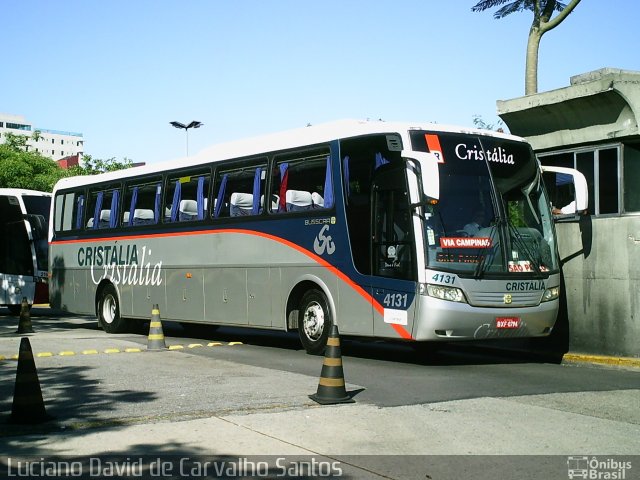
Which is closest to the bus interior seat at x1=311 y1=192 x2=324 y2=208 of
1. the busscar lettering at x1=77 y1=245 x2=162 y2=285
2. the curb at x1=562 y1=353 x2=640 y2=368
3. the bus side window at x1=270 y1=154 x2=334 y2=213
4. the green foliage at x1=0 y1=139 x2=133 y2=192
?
the bus side window at x1=270 y1=154 x2=334 y2=213

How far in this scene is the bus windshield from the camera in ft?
38.3

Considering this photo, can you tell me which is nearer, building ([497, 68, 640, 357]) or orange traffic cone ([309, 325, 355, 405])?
orange traffic cone ([309, 325, 355, 405])

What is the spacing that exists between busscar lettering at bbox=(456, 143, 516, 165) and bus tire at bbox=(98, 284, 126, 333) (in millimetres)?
9637

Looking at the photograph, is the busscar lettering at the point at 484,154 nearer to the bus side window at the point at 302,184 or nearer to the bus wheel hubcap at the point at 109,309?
the bus side window at the point at 302,184

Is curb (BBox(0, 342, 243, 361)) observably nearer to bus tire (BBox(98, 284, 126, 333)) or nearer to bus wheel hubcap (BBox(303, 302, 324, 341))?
bus wheel hubcap (BBox(303, 302, 324, 341))

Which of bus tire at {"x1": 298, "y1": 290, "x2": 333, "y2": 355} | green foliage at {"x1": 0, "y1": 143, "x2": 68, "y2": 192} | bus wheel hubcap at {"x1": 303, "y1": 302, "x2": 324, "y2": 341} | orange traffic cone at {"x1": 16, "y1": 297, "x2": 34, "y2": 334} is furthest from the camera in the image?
green foliage at {"x1": 0, "y1": 143, "x2": 68, "y2": 192}

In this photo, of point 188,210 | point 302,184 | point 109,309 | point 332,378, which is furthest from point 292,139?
point 109,309

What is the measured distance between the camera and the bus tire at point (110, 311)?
18702 millimetres

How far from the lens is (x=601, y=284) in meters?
13.3

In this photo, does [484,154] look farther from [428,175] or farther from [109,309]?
[109,309]

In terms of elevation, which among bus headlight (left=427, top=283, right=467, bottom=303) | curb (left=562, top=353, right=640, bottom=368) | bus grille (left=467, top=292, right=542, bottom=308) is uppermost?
bus headlight (left=427, top=283, right=467, bottom=303)

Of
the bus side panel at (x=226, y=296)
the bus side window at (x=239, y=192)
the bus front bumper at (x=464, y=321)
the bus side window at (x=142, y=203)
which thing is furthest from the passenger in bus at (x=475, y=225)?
the bus side window at (x=142, y=203)

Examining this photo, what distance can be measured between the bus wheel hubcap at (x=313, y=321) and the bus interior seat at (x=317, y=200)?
1608 mm

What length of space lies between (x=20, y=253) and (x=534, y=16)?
55.1 feet
